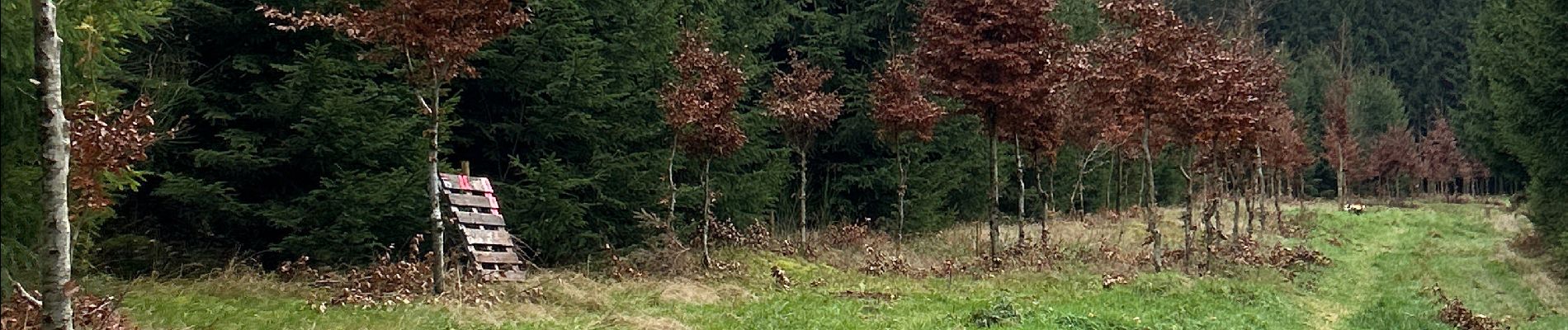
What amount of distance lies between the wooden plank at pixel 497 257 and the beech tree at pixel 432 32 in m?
1.68

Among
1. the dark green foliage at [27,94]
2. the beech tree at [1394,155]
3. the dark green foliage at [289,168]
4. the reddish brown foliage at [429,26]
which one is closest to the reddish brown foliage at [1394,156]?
the beech tree at [1394,155]

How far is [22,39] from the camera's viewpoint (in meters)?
6.16

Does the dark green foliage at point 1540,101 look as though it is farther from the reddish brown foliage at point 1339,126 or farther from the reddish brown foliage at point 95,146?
the reddish brown foliage at point 95,146

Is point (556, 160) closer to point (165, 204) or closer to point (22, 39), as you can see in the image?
point (165, 204)

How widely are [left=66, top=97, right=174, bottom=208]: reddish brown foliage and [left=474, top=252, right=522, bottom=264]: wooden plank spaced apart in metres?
4.93

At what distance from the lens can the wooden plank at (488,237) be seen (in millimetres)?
11289

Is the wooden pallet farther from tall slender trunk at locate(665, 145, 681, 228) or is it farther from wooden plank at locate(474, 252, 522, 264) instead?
tall slender trunk at locate(665, 145, 681, 228)

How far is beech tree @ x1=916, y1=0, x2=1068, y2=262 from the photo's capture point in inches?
595

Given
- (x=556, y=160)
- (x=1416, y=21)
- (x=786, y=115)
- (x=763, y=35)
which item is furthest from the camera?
(x=1416, y=21)

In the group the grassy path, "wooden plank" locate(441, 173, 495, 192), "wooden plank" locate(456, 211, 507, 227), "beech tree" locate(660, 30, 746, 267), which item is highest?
"beech tree" locate(660, 30, 746, 267)

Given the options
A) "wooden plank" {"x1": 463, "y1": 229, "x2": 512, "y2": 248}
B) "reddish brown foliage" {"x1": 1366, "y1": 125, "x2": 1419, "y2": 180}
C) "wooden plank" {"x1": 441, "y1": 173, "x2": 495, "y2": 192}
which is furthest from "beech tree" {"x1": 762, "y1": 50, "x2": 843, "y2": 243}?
"reddish brown foliage" {"x1": 1366, "y1": 125, "x2": 1419, "y2": 180}

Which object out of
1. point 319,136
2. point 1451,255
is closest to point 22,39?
point 319,136

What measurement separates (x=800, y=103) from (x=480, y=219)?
5.93m

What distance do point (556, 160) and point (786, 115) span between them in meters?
4.65
